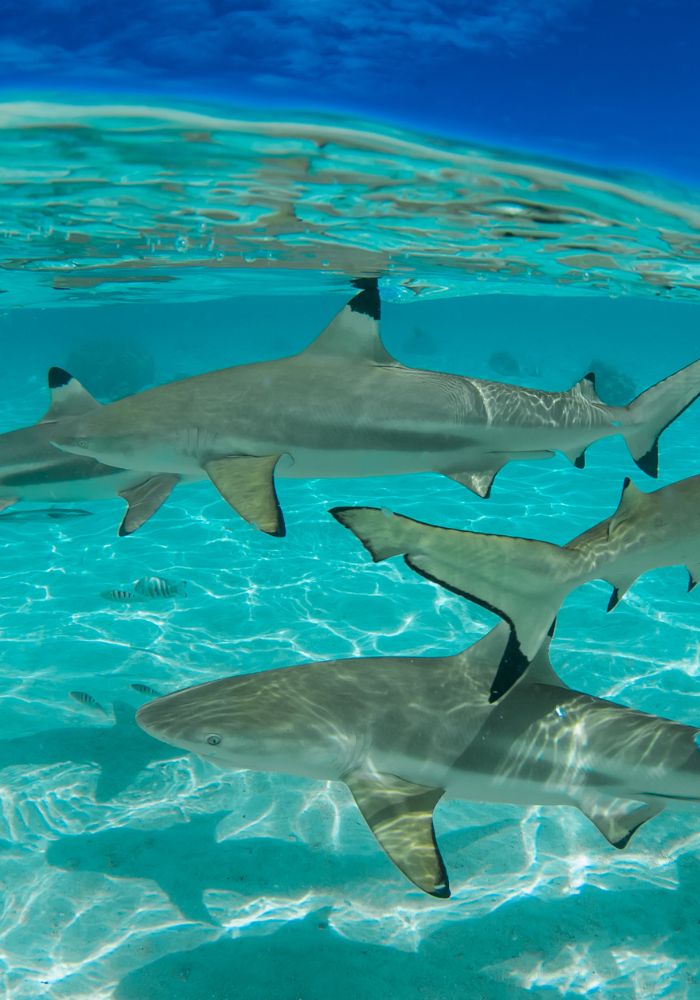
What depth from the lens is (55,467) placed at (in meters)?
6.87

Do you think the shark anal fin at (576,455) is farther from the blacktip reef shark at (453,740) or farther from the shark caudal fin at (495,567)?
the shark caudal fin at (495,567)

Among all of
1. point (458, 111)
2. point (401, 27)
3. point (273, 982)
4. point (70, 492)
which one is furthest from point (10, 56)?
point (273, 982)

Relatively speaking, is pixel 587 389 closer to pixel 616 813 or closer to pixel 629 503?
pixel 629 503

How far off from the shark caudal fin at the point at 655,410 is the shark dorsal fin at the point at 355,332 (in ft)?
6.40

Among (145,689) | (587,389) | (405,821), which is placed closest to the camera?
(405,821)

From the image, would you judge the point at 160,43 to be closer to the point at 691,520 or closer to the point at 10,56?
the point at 10,56

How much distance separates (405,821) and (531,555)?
1.45 m

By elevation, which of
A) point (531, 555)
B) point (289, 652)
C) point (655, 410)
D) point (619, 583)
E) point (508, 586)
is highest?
point (655, 410)

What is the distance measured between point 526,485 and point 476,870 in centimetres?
1152

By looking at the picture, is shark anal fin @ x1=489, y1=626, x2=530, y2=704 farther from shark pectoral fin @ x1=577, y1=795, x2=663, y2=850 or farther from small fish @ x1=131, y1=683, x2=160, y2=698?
small fish @ x1=131, y1=683, x2=160, y2=698

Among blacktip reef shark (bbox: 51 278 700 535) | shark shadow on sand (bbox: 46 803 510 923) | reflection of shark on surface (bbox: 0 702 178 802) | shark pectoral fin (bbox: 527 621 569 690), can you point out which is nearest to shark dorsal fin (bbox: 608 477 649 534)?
shark pectoral fin (bbox: 527 621 569 690)

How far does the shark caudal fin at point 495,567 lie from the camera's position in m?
2.73

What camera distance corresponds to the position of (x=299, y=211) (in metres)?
15.0

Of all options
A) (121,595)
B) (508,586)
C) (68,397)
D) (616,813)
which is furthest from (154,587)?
(508,586)
